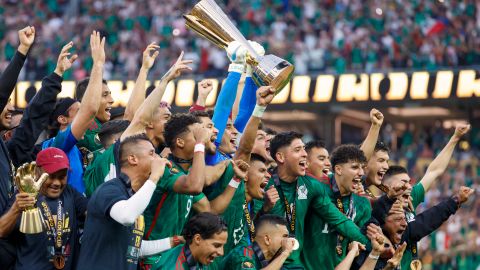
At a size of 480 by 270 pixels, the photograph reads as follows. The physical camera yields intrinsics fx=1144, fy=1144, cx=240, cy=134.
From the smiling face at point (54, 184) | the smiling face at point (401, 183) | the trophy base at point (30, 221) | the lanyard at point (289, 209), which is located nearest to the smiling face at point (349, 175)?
the smiling face at point (401, 183)

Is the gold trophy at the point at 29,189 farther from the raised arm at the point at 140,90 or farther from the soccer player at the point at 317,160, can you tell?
the soccer player at the point at 317,160

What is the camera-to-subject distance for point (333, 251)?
912 cm

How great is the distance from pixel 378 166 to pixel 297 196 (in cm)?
131

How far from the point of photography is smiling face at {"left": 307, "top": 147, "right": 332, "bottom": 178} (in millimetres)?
9203

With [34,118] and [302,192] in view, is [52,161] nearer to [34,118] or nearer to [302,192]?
[34,118]

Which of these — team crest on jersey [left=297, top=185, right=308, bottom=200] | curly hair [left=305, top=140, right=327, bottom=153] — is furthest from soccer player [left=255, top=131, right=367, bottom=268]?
curly hair [left=305, top=140, right=327, bottom=153]

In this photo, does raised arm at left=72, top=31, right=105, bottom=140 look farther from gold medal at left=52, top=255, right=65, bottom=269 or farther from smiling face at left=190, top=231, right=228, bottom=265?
smiling face at left=190, top=231, right=228, bottom=265

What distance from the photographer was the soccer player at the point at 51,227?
720cm

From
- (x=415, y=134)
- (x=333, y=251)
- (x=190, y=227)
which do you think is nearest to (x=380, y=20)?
(x=415, y=134)

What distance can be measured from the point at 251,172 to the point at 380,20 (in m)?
15.4

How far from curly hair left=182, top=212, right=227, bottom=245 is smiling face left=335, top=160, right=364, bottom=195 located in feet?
7.18

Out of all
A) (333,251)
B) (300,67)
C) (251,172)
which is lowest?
(333,251)

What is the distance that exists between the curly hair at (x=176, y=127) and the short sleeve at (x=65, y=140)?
0.65 metres

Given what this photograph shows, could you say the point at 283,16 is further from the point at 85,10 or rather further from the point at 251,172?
the point at 251,172
